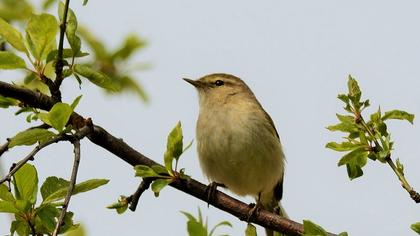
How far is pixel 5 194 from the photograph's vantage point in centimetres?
325

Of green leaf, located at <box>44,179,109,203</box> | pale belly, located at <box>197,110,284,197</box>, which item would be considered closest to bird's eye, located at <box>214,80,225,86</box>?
pale belly, located at <box>197,110,284,197</box>

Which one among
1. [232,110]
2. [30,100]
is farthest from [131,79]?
[232,110]

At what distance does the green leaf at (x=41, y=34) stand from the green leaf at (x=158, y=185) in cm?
95

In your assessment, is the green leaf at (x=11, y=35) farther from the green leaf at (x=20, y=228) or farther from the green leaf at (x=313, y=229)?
the green leaf at (x=313, y=229)

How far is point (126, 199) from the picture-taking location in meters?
3.96

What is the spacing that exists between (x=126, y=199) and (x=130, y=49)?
127 centimetres

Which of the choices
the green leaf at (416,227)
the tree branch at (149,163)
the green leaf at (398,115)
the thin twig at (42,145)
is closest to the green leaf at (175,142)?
the tree branch at (149,163)

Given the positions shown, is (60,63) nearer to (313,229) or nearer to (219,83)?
(313,229)

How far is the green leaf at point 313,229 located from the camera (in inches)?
123

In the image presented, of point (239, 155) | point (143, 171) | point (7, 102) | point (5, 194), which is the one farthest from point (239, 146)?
point (5, 194)

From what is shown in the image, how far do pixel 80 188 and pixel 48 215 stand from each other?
0.68ft

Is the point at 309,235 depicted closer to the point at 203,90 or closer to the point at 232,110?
the point at 232,110

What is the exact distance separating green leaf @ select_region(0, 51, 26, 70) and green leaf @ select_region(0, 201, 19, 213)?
0.68 meters

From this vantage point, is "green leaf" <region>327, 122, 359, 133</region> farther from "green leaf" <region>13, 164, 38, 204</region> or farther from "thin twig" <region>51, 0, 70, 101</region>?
"green leaf" <region>13, 164, 38, 204</region>
